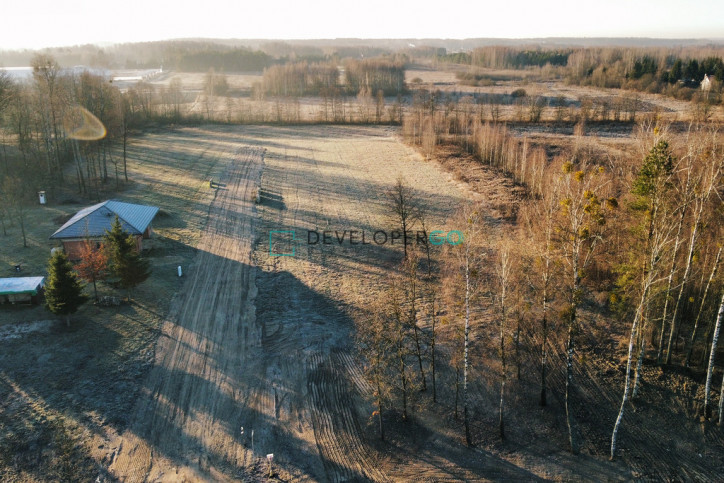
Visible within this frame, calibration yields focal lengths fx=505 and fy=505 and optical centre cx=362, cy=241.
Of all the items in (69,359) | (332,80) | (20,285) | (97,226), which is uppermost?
(332,80)

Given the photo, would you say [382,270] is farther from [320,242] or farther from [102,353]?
[102,353]

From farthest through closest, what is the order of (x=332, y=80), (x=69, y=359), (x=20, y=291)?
(x=332, y=80)
(x=20, y=291)
(x=69, y=359)

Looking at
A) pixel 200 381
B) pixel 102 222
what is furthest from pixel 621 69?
pixel 200 381

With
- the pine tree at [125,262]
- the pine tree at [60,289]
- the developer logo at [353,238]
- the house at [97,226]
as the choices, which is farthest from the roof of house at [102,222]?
the developer logo at [353,238]

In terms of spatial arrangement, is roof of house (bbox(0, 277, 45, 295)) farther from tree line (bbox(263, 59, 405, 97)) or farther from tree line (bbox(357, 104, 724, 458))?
tree line (bbox(263, 59, 405, 97))

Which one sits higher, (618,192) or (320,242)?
(618,192)

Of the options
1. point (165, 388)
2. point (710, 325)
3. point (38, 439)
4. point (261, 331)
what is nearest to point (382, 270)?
point (261, 331)

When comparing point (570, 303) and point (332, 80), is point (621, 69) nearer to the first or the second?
point (332, 80)
